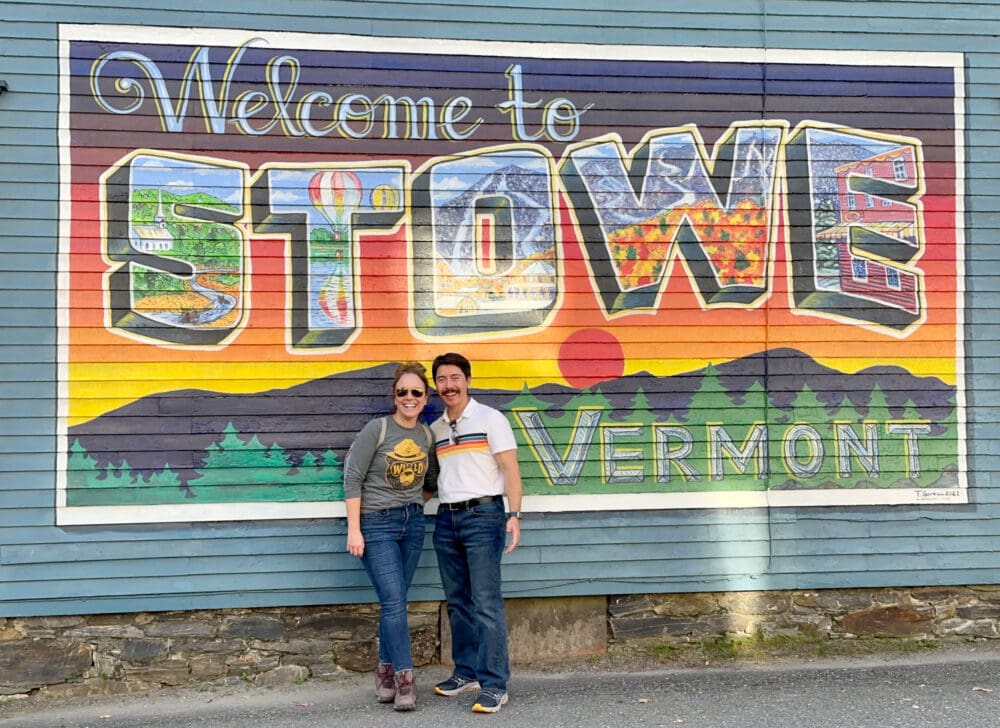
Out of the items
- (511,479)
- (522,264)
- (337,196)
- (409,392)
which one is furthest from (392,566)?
(337,196)

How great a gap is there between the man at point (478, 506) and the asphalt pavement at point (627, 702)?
0.30 m

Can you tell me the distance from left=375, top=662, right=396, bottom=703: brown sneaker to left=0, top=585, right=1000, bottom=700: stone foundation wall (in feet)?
1.59

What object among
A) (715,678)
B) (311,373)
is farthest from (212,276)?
(715,678)

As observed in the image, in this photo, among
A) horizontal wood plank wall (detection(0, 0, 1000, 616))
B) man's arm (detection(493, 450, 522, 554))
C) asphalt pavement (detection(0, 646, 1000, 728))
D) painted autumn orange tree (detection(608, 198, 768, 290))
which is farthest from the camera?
painted autumn orange tree (detection(608, 198, 768, 290))

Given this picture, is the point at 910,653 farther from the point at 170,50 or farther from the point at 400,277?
the point at 170,50

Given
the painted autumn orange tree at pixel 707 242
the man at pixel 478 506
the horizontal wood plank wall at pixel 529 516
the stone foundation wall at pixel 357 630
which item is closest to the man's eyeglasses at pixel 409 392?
the man at pixel 478 506

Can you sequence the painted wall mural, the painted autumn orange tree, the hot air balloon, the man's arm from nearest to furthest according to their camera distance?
1. the man's arm
2. the painted wall mural
3. the hot air balloon
4. the painted autumn orange tree

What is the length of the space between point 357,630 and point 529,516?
122 cm

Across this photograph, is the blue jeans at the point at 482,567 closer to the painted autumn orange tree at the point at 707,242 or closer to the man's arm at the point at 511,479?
the man's arm at the point at 511,479

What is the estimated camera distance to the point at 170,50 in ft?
17.4

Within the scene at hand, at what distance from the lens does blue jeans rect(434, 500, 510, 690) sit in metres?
4.73

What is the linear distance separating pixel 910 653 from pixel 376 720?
11.0 ft

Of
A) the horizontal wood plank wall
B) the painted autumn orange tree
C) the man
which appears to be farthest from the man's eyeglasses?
the painted autumn orange tree

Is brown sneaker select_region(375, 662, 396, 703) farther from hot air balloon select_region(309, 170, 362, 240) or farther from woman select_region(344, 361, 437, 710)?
hot air balloon select_region(309, 170, 362, 240)
